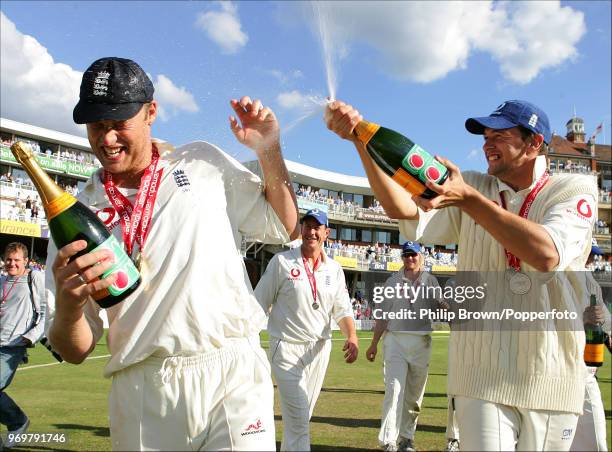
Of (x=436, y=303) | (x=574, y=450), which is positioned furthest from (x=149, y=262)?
(x=436, y=303)

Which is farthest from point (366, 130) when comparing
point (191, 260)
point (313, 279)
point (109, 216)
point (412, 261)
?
A: point (412, 261)

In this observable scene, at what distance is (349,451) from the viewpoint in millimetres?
7293

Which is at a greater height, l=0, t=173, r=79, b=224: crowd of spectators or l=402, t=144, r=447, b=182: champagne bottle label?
l=0, t=173, r=79, b=224: crowd of spectators

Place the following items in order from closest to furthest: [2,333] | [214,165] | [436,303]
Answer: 1. [214,165]
2. [2,333]
3. [436,303]

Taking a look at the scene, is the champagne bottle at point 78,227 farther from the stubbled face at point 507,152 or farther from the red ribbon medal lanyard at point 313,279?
the red ribbon medal lanyard at point 313,279

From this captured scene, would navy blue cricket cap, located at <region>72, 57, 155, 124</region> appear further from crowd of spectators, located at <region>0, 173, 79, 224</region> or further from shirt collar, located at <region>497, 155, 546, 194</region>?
crowd of spectators, located at <region>0, 173, 79, 224</region>

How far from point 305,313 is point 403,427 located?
2363 mm

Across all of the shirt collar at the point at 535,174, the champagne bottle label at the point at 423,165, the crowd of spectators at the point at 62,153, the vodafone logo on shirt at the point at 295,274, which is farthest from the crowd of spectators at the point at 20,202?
the champagne bottle label at the point at 423,165

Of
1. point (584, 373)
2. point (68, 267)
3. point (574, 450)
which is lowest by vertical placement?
point (574, 450)

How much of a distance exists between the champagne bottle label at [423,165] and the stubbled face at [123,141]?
1263 millimetres

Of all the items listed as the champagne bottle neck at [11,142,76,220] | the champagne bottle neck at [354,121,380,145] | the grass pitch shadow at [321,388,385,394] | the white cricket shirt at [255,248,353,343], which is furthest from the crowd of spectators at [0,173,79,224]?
the champagne bottle neck at [354,121,380,145]

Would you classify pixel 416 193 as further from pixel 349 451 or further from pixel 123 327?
pixel 349 451

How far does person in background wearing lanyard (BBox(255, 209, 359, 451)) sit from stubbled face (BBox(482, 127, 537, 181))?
13.3 feet

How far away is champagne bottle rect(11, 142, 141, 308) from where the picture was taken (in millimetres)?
2533
